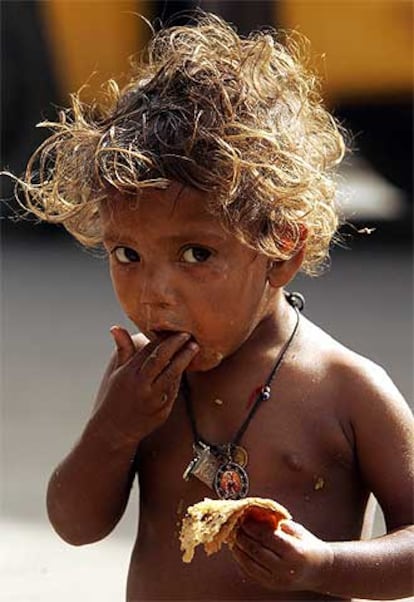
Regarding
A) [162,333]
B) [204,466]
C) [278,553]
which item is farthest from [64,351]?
[278,553]

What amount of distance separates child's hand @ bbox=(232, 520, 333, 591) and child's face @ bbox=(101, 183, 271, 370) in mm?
373

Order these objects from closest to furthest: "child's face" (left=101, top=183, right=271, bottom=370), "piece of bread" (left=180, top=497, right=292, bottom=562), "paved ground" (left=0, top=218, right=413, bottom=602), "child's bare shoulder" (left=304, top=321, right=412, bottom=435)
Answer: "piece of bread" (left=180, top=497, right=292, bottom=562) → "child's face" (left=101, top=183, right=271, bottom=370) → "child's bare shoulder" (left=304, top=321, right=412, bottom=435) → "paved ground" (left=0, top=218, right=413, bottom=602)

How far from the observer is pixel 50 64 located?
26.1 feet

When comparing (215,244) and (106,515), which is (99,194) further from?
(106,515)

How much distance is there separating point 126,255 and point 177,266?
11 cm

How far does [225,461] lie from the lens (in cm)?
262

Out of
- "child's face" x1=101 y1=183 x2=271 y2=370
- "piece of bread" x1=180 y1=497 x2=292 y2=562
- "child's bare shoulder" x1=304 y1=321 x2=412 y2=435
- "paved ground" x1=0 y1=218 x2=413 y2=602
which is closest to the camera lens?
"piece of bread" x1=180 y1=497 x2=292 y2=562

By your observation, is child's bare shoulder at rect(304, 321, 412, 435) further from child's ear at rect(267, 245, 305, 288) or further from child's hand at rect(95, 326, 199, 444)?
child's hand at rect(95, 326, 199, 444)

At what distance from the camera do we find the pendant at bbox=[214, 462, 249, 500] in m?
2.60

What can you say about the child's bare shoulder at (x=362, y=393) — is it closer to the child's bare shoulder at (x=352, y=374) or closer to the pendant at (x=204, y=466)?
the child's bare shoulder at (x=352, y=374)

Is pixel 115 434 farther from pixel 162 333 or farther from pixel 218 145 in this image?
pixel 218 145

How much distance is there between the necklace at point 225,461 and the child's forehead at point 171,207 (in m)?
0.34

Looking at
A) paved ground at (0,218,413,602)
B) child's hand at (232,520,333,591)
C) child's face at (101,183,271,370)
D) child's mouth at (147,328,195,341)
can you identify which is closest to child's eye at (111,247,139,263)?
child's face at (101,183,271,370)

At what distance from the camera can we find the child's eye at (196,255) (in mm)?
2484
